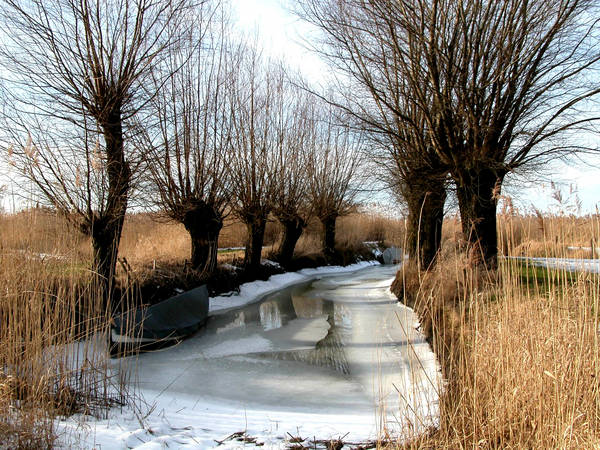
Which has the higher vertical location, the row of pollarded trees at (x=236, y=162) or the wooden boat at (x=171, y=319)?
the row of pollarded trees at (x=236, y=162)

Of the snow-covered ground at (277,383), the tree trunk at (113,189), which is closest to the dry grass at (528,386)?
the snow-covered ground at (277,383)

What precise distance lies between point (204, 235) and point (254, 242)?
241 centimetres

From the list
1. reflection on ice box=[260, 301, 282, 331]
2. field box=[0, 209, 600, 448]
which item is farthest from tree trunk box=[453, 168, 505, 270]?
reflection on ice box=[260, 301, 282, 331]

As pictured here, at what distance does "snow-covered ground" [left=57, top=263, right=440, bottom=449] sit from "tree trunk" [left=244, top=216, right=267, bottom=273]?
242 cm

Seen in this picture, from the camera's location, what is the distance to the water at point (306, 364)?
4.05 metres

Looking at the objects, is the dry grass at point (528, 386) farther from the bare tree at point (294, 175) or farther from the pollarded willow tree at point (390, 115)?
the bare tree at point (294, 175)

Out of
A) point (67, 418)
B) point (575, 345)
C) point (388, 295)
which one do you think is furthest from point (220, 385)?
point (388, 295)

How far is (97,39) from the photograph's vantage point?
5.95 meters

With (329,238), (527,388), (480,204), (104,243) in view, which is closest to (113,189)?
(104,243)

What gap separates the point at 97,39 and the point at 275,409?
548 centimetres

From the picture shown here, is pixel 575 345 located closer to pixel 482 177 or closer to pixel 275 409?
pixel 275 409

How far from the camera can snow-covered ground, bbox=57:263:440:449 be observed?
9.68 feet

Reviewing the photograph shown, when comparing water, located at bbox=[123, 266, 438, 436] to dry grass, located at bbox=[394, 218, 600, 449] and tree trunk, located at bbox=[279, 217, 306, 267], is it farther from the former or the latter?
tree trunk, located at bbox=[279, 217, 306, 267]

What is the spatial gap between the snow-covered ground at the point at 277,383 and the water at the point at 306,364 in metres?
0.01
